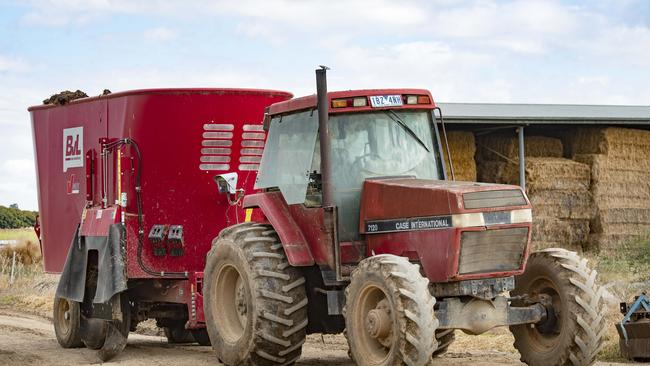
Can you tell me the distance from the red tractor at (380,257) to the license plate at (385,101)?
12mm

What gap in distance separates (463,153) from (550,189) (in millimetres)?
1970

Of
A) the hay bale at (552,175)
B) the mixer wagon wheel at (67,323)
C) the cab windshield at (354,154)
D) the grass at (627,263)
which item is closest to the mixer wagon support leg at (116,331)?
the mixer wagon wheel at (67,323)

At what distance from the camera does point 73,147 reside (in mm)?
13398

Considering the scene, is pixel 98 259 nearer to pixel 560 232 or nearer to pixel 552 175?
pixel 552 175

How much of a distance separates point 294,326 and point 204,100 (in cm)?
376

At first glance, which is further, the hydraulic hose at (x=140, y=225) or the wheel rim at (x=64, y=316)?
the wheel rim at (x=64, y=316)

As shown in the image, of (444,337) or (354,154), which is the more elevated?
(354,154)

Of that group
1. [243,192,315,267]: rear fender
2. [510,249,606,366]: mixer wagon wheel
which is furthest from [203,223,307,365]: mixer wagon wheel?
[510,249,606,366]: mixer wagon wheel

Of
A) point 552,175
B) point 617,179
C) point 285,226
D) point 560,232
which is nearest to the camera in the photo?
point 285,226

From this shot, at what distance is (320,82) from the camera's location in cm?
916

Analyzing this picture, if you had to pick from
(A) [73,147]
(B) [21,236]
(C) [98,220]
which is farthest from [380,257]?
(B) [21,236]

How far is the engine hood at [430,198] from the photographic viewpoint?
862 cm

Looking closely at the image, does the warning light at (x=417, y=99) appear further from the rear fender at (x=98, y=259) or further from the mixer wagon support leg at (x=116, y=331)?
the mixer wagon support leg at (x=116, y=331)

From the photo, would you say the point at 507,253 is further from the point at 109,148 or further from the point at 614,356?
the point at 109,148
